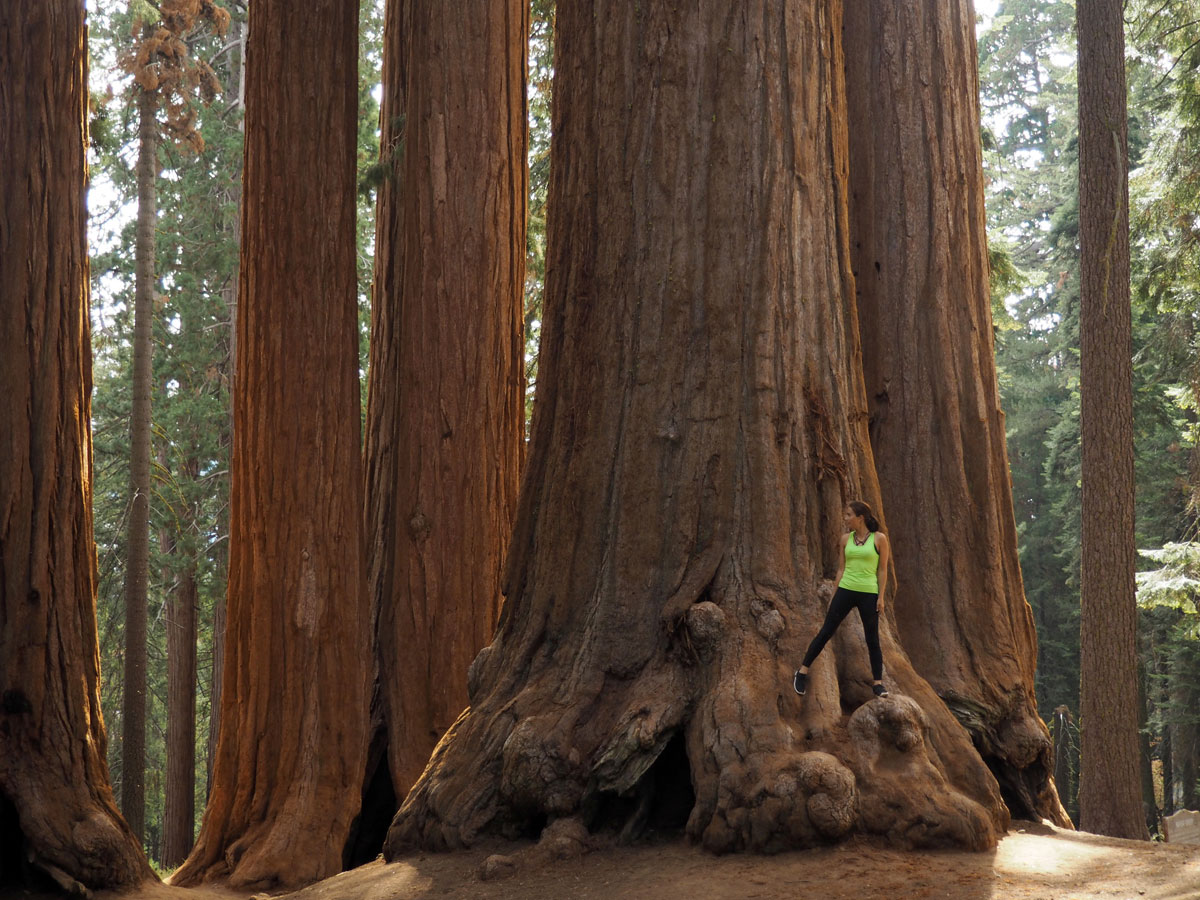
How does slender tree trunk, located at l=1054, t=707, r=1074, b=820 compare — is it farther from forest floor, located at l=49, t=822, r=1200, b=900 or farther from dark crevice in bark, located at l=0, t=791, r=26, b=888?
dark crevice in bark, located at l=0, t=791, r=26, b=888

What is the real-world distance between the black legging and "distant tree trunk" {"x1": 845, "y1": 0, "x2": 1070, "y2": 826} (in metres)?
1.33

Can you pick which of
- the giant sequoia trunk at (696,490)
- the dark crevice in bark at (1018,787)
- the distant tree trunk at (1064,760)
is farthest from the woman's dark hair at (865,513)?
the distant tree trunk at (1064,760)

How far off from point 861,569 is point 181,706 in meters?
17.4

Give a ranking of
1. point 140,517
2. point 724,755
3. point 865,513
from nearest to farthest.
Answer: point 724,755 < point 865,513 < point 140,517

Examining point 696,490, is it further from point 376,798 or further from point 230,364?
point 230,364

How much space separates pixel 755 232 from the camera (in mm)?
5766

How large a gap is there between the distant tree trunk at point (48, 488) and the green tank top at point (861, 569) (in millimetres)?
4555

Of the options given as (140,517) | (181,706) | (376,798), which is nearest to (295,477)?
(376,798)

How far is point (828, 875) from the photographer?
14.1 feet

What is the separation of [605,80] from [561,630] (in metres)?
2.87

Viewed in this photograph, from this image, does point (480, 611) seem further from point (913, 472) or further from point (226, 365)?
point (226, 365)

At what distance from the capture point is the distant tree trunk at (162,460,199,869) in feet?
61.6

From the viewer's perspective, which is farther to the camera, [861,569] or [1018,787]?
[1018,787]

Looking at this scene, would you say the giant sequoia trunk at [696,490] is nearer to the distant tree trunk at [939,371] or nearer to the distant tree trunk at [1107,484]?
the distant tree trunk at [939,371]
